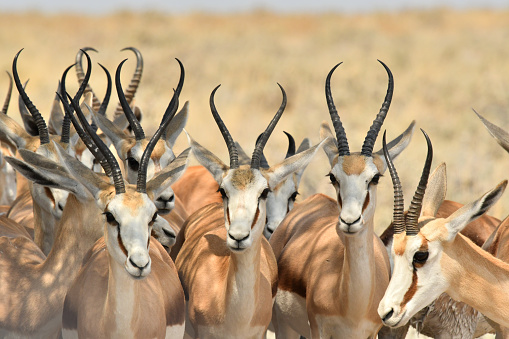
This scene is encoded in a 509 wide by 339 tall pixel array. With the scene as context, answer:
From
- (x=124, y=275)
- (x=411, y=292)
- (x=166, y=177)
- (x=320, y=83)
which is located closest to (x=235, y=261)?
(x=166, y=177)

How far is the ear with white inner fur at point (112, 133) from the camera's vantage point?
283 inches

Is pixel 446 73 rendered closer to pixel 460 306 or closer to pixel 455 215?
pixel 460 306

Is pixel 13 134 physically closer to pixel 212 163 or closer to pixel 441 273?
pixel 212 163

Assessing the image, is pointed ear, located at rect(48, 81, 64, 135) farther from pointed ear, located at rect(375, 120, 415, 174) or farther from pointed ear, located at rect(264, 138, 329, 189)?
pointed ear, located at rect(375, 120, 415, 174)

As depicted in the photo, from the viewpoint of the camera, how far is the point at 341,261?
604cm

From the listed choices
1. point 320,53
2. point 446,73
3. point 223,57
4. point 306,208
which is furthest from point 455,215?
point 320,53

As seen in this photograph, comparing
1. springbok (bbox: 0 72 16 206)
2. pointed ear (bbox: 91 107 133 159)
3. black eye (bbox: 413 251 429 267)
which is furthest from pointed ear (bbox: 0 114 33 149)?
black eye (bbox: 413 251 429 267)

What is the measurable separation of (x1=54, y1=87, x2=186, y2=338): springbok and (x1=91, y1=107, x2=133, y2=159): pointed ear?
1769 mm

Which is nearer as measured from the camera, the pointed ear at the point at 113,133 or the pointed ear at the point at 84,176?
the pointed ear at the point at 84,176

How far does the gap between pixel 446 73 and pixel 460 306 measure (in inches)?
596

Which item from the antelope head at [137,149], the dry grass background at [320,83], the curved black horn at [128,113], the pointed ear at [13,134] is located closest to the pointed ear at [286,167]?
the antelope head at [137,149]

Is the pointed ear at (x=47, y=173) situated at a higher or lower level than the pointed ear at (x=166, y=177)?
lower

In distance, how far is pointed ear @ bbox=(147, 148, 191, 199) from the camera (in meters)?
5.06

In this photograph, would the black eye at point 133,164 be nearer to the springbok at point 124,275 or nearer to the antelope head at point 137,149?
the antelope head at point 137,149
